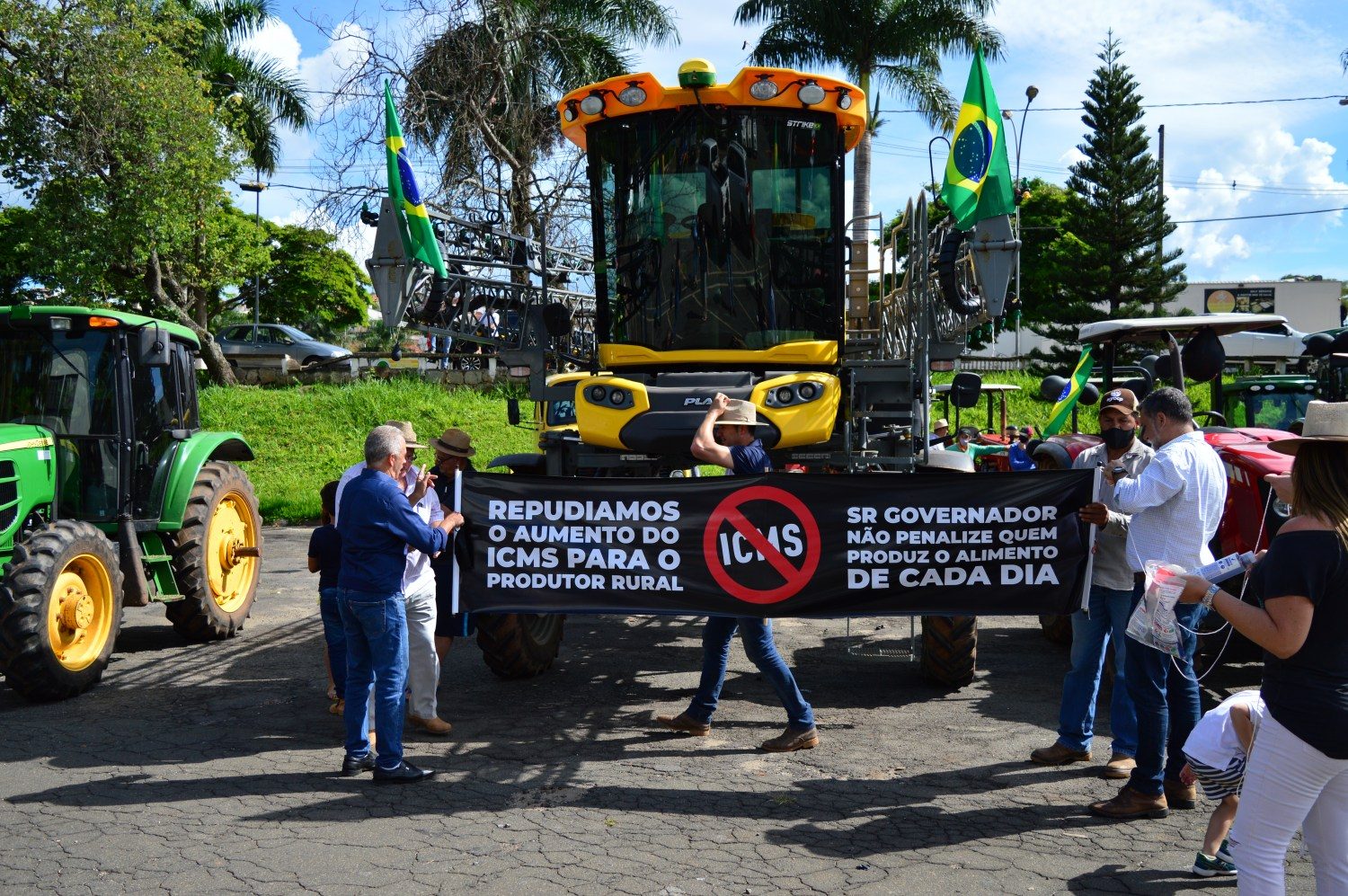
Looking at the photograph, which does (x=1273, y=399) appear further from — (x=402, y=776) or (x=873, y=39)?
(x=873, y=39)

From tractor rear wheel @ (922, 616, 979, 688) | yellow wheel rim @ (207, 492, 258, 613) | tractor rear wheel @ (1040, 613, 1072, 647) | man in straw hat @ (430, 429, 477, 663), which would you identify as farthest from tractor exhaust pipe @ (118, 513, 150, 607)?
tractor rear wheel @ (1040, 613, 1072, 647)

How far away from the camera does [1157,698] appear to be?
5301 mm

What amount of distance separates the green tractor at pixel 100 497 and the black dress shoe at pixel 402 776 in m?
2.79

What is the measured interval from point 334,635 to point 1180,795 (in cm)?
468

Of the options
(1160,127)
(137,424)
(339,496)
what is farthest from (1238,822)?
(1160,127)

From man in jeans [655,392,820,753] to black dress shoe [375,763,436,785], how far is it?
156 centimetres

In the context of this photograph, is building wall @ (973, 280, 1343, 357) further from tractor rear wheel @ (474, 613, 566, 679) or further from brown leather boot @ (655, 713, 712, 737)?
brown leather boot @ (655, 713, 712, 737)

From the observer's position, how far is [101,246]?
2333 centimetres

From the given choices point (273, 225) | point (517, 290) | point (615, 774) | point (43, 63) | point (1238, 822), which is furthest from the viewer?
point (273, 225)

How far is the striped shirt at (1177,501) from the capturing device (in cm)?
523

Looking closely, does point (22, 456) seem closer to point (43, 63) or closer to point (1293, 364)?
point (43, 63)

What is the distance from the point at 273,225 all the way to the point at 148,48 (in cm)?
2286

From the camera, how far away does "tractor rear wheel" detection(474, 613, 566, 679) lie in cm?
771

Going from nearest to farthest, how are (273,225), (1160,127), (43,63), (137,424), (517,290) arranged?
(137,424)
(517,290)
(43,63)
(1160,127)
(273,225)
